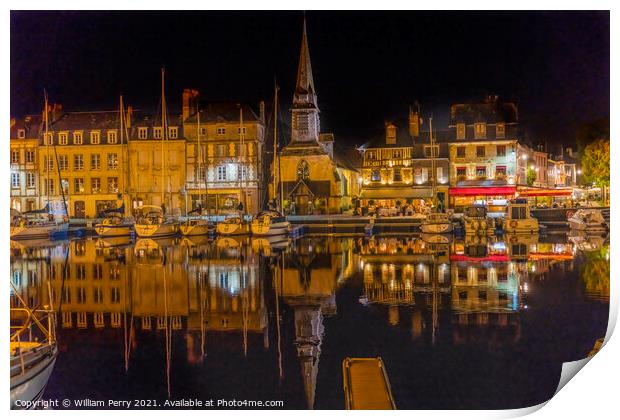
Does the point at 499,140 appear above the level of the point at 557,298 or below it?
above

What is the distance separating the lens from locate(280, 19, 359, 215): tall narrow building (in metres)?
9.29

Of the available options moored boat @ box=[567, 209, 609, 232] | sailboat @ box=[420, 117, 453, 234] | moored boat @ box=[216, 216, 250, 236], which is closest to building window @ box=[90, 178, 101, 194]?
moored boat @ box=[216, 216, 250, 236]

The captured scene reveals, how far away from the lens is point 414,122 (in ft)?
33.1

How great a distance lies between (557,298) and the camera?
789cm

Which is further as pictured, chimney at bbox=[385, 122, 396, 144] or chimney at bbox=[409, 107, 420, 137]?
chimney at bbox=[385, 122, 396, 144]

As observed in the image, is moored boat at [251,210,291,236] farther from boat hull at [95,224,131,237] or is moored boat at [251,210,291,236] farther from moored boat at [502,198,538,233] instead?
moored boat at [502,198,538,233]

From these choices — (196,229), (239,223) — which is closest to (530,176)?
(239,223)

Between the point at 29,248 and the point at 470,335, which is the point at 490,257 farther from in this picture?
the point at 29,248

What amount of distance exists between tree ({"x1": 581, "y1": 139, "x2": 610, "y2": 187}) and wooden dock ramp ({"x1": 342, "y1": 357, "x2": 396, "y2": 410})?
3392mm

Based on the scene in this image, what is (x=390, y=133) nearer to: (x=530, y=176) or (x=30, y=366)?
(x=530, y=176)

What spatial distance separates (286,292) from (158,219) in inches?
164

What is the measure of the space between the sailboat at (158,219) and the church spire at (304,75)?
5.28 ft

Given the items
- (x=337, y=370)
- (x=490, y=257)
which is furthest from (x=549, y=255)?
(x=337, y=370)
